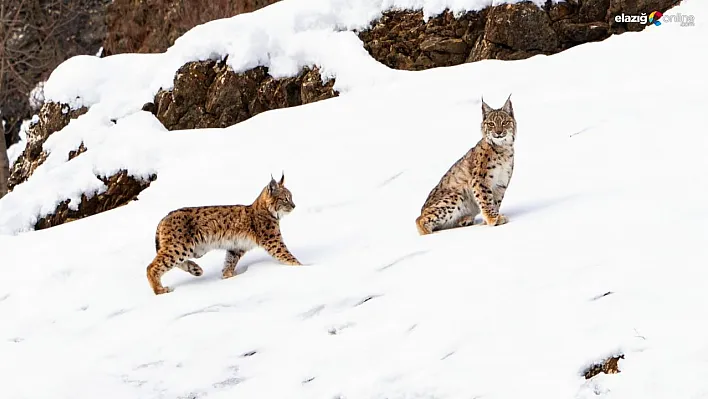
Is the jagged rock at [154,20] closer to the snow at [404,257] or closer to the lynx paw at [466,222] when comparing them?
the snow at [404,257]

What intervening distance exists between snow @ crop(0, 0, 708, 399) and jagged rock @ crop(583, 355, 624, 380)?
2.1 inches

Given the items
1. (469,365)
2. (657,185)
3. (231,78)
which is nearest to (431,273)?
(469,365)

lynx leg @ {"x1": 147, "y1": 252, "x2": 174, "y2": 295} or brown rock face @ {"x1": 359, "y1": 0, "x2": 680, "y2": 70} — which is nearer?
lynx leg @ {"x1": 147, "y1": 252, "x2": 174, "y2": 295}

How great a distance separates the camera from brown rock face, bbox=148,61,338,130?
15.7 m

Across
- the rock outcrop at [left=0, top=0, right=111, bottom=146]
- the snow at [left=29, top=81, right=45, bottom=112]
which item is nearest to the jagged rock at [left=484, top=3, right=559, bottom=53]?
the snow at [left=29, top=81, right=45, bottom=112]

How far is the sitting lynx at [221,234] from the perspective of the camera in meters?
8.17

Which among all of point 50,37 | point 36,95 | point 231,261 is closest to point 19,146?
point 36,95

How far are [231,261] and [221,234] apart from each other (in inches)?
13.5

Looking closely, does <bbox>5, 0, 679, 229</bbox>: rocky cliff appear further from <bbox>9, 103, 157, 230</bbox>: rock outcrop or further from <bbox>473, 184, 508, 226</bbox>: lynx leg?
<bbox>473, 184, 508, 226</bbox>: lynx leg

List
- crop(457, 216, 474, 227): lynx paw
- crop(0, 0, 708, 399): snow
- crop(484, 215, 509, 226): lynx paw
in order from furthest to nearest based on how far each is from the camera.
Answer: crop(457, 216, 474, 227): lynx paw
crop(484, 215, 509, 226): lynx paw
crop(0, 0, 708, 399): snow

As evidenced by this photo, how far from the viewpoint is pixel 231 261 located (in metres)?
8.54

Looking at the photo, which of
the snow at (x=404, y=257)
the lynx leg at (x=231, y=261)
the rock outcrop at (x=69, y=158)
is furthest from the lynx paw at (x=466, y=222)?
the rock outcrop at (x=69, y=158)

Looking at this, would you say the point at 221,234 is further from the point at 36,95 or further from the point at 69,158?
the point at 36,95

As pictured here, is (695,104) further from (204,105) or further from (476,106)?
(204,105)
